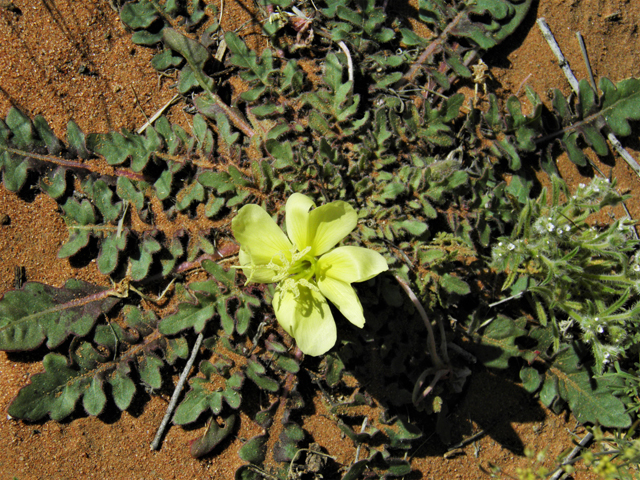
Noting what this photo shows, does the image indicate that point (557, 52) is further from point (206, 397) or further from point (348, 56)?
point (206, 397)

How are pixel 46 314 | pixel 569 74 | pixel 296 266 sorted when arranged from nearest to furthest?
pixel 296 266, pixel 46 314, pixel 569 74

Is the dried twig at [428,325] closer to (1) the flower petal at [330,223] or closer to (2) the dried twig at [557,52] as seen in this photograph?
(1) the flower petal at [330,223]

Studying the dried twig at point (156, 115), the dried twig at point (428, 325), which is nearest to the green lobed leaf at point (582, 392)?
the dried twig at point (428, 325)

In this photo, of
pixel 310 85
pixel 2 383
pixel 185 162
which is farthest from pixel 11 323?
pixel 310 85

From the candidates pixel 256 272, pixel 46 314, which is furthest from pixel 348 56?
pixel 46 314

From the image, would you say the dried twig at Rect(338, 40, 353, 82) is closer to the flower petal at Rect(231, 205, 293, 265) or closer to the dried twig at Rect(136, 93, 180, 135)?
the dried twig at Rect(136, 93, 180, 135)

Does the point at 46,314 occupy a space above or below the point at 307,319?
above

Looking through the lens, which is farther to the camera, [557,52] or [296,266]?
[557,52]
